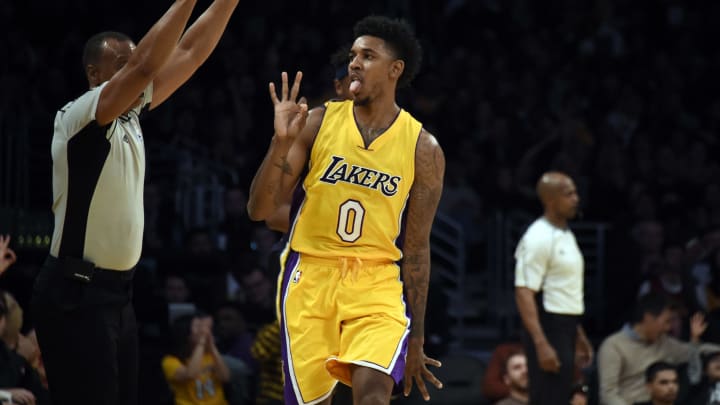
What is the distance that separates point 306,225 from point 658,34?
37.2ft

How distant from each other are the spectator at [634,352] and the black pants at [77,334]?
5.72 m

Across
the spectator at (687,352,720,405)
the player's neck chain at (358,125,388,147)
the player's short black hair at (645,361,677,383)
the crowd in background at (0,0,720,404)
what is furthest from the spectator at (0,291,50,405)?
the spectator at (687,352,720,405)

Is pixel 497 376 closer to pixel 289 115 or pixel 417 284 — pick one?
pixel 417 284

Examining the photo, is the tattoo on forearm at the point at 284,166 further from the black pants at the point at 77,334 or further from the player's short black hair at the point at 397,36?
the black pants at the point at 77,334

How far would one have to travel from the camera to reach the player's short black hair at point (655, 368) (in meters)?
9.30

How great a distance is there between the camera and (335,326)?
5.23m

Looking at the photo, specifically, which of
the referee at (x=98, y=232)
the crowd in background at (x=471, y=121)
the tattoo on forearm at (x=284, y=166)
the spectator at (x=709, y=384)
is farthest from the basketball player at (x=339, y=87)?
the spectator at (x=709, y=384)

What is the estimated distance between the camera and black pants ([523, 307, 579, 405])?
8.49m

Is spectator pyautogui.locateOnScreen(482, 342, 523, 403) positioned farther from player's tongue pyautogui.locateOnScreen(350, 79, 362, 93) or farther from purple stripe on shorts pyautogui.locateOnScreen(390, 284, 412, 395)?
player's tongue pyautogui.locateOnScreen(350, 79, 362, 93)

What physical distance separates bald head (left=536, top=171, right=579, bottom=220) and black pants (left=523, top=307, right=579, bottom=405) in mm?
706

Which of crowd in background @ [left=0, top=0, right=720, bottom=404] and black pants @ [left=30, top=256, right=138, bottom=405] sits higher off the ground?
crowd in background @ [left=0, top=0, right=720, bottom=404]

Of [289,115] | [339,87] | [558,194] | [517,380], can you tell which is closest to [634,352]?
[517,380]

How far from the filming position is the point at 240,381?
364 inches

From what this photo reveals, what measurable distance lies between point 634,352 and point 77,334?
6.08 meters
